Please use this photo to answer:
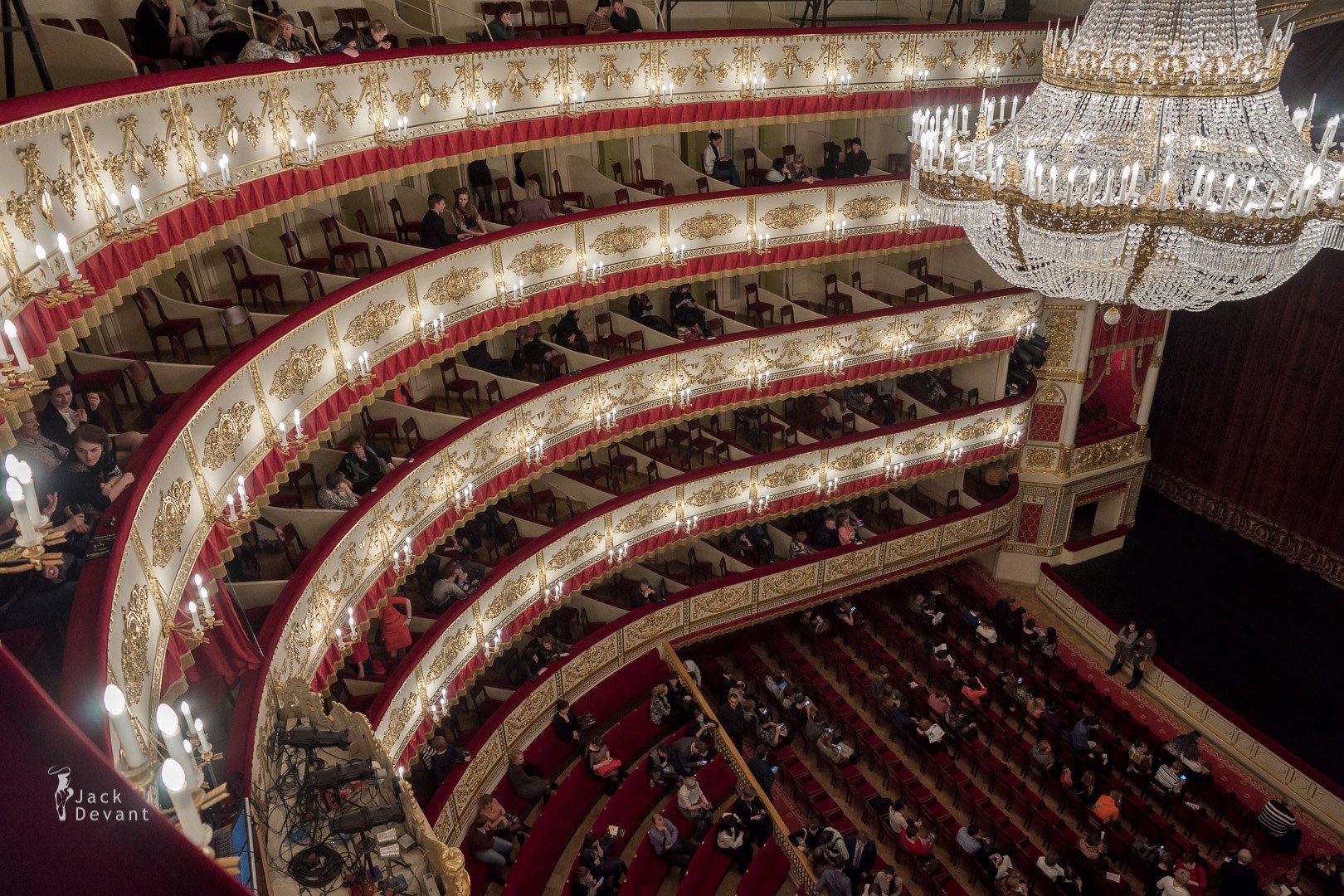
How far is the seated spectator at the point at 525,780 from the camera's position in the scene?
11.9 meters

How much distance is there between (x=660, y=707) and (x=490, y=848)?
3621 mm

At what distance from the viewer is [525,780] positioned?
1190cm

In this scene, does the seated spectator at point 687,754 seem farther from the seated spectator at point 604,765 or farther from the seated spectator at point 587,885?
the seated spectator at point 587,885

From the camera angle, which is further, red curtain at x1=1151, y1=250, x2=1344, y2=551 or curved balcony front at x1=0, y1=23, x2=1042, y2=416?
red curtain at x1=1151, y1=250, x2=1344, y2=551

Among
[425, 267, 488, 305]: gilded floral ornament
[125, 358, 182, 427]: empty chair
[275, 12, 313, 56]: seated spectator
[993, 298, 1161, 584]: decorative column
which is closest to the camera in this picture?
[125, 358, 182, 427]: empty chair

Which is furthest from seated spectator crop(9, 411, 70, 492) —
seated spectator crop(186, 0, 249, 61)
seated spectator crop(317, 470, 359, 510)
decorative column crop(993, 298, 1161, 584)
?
decorative column crop(993, 298, 1161, 584)

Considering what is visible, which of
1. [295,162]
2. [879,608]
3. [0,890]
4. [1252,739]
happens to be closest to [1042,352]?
[879,608]

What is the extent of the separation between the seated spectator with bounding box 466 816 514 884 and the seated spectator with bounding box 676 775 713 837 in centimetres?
229

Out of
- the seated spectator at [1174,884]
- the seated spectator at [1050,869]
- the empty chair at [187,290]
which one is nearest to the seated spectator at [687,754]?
the seated spectator at [1050,869]

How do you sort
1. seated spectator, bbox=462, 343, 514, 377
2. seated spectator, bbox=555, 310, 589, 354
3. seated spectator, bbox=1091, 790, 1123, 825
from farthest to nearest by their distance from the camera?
seated spectator, bbox=555, 310, 589, 354
seated spectator, bbox=462, 343, 514, 377
seated spectator, bbox=1091, 790, 1123, 825

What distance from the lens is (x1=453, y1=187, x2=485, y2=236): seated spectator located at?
12.1 meters

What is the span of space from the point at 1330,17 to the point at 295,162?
15.1 meters

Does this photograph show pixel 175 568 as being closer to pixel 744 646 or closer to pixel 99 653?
pixel 99 653

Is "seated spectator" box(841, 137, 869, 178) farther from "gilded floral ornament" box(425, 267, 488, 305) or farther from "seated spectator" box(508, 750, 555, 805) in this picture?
"seated spectator" box(508, 750, 555, 805)
